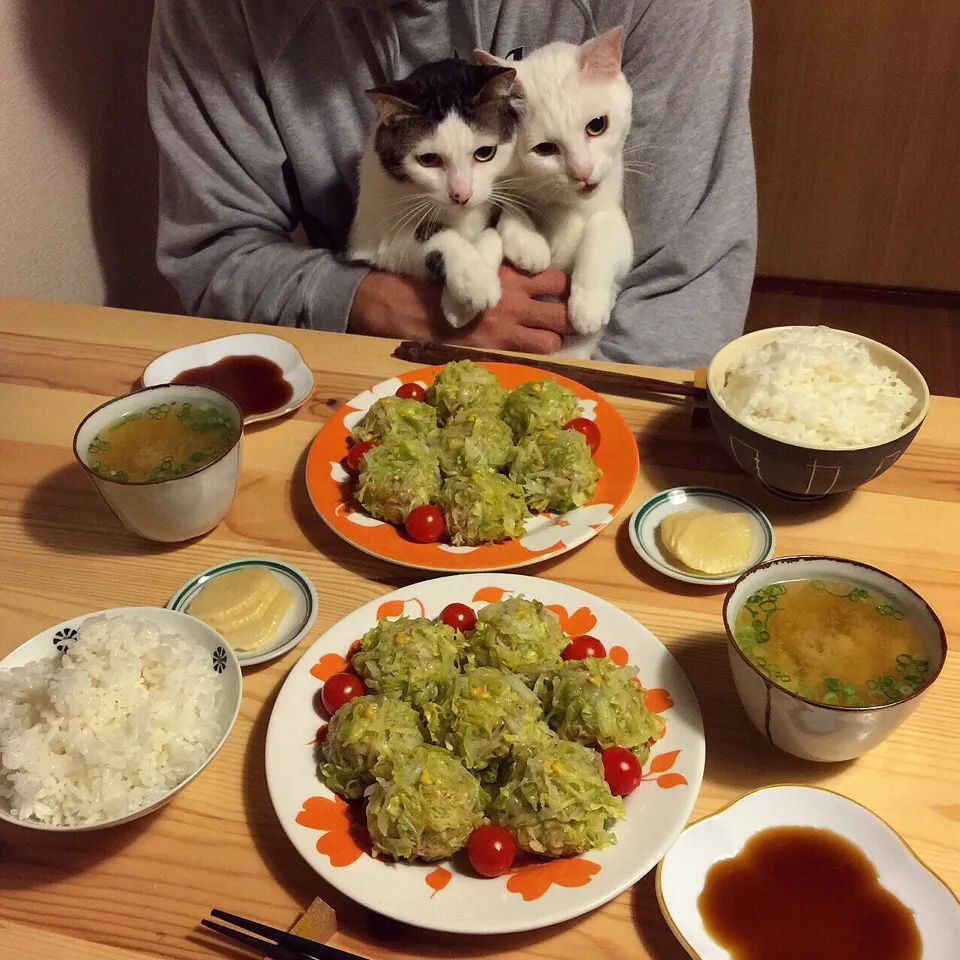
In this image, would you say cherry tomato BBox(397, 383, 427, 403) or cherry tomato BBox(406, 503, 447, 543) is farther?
cherry tomato BBox(397, 383, 427, 403)

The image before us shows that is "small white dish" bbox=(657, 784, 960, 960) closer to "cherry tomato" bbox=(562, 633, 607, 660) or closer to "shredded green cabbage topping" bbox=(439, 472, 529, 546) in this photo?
"cherry tomato" bbox=(562, 633, 607, 660)

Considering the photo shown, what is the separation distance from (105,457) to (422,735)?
581 millimetres

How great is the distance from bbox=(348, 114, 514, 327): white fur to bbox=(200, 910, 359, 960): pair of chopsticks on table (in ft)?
3.71

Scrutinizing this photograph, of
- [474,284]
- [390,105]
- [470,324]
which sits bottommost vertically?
[470,324]

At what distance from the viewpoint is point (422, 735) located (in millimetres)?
818

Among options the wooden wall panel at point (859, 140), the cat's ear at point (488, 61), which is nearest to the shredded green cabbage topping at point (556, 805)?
the cat's ear at point (488, 61)

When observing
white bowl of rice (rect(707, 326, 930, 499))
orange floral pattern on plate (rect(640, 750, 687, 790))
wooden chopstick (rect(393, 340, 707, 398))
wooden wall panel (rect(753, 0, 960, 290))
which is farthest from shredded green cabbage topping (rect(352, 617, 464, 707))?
wooden wall panel (rect(753, 0, 960, 290))

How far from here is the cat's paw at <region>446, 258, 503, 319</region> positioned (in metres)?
1.53

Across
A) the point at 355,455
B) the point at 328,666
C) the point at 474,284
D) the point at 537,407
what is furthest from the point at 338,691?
the point at 474,284

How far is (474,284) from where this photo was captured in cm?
153

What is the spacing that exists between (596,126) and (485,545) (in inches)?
36.4

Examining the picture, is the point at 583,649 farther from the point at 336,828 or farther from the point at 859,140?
the point at 859,140

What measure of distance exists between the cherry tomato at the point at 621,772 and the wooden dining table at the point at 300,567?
0.08 m

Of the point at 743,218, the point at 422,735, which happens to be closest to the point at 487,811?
the point at 422,735
